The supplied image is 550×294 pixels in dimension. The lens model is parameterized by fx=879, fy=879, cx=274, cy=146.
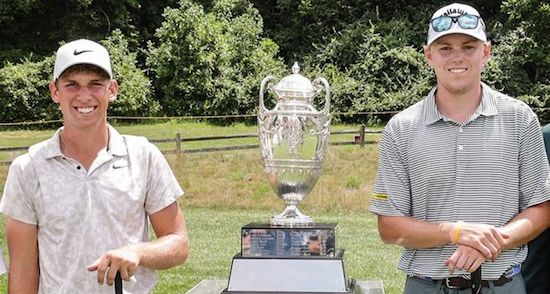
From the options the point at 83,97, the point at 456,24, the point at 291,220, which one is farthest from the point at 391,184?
the point at 291,220

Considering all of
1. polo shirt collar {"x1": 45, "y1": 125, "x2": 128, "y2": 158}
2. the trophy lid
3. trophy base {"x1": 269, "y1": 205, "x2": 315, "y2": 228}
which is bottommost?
trophy base {"x1": 269, "y1": 205, "x2": 315, "y2": 228}

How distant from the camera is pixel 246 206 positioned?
45.1 ft

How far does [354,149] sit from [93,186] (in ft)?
49.0

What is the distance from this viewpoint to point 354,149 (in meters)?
17.6

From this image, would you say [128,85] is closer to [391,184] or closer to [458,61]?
[391,184]

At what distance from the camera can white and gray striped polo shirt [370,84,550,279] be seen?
9.74 feet

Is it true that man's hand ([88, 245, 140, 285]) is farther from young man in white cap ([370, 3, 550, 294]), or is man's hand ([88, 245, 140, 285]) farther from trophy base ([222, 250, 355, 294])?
trophy base ([222, 250, 355, 294])

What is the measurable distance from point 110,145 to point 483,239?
1240 mm

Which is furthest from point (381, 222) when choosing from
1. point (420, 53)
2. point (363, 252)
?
point (420, 53)

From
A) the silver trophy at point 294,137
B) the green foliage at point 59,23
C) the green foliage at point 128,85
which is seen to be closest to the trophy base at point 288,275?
the silver trophy at point 294,137

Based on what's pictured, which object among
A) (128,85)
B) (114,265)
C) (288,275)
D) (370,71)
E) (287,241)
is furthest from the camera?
(370,71)

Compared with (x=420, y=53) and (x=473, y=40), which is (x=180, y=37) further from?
(x=473, y=40)

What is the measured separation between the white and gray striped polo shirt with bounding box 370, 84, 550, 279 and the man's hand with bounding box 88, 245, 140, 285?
0.94 metres

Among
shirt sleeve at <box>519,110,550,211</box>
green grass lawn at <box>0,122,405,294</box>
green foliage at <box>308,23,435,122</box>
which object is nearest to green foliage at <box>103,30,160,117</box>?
green grass lawn at <box>0,122,405,294</box>
